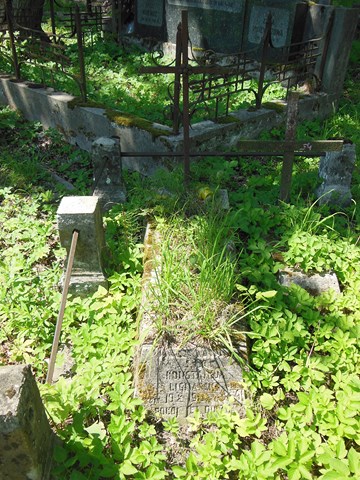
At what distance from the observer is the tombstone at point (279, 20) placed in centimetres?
753

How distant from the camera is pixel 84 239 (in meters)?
3.34

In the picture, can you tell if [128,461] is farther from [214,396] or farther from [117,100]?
[117,100]

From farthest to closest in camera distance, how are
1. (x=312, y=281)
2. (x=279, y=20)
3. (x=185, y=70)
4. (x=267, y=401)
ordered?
(x=279, y=20)
(x=185, y=70)
(x=312, y=281)
(x=267, y=401)

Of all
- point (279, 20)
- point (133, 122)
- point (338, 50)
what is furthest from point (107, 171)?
point (279, 20)

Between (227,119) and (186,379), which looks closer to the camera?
(186,379)

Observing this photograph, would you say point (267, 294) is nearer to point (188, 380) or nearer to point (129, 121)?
point (188, 380)

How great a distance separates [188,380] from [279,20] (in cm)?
718

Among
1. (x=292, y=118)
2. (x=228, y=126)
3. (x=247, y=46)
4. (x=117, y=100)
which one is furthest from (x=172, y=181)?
(x=247, y=46)

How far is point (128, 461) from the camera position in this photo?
7.19 ft

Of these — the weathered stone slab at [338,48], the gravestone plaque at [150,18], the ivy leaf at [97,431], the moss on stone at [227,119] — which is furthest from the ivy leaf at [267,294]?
the gravestone plaque at [150,18]

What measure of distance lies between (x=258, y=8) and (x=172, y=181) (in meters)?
5.36

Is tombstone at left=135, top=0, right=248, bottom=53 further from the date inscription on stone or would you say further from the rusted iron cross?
the date inscription on stone

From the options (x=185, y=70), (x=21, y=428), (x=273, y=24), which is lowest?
(x=21, y=428)

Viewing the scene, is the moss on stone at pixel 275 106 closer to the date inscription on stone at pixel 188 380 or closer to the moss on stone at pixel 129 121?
the moss on stone at pixel 129 121
